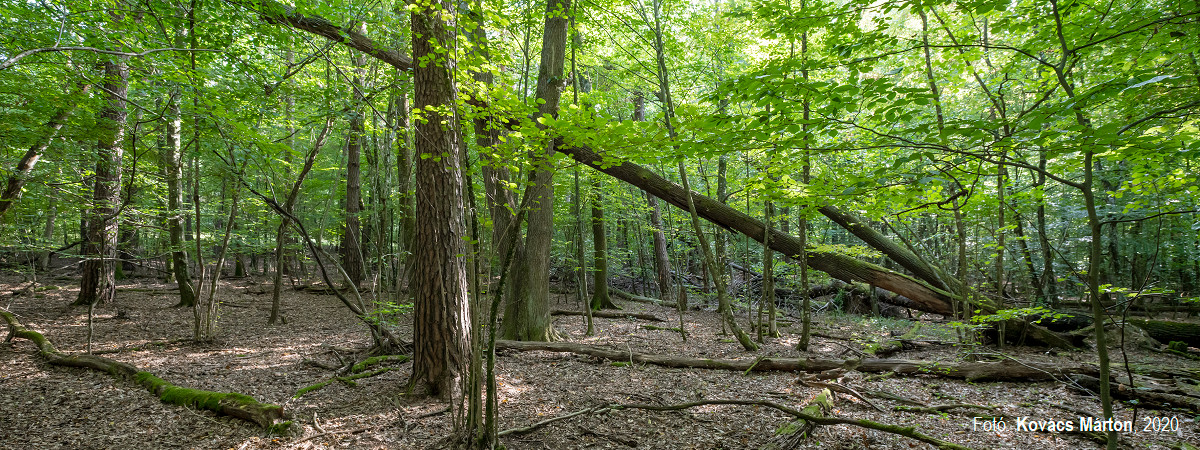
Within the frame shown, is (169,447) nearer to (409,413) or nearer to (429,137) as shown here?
(409,413)

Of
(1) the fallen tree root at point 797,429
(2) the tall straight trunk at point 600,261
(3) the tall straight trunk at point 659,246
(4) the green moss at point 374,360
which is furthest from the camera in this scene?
(3) the tall straight trunk at point 659,246

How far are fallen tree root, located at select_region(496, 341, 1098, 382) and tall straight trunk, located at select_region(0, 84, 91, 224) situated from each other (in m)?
5.32

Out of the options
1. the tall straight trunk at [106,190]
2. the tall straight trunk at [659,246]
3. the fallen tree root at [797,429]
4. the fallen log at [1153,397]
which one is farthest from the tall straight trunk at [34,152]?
the fallen log at [1153,397]

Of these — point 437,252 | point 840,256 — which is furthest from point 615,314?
point 437,252

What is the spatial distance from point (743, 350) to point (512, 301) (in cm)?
336

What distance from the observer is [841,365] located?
551cm

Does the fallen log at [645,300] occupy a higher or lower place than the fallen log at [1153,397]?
higher

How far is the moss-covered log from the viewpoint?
7156 mm

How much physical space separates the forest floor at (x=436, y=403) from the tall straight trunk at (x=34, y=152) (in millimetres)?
1828

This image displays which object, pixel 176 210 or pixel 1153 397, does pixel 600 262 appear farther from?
pixel 1153 397

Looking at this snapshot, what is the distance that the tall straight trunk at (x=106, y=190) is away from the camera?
564cm

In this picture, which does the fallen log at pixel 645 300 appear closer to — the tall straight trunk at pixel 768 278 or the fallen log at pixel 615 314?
the fallen log at pixel 615 314

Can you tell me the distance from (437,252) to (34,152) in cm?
548

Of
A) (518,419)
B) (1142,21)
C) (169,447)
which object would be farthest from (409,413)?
(1142,21)
